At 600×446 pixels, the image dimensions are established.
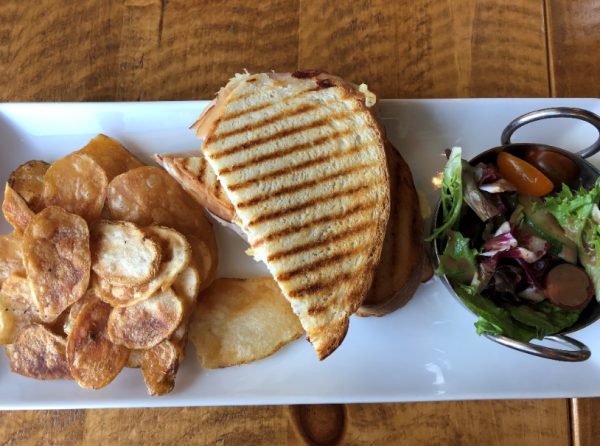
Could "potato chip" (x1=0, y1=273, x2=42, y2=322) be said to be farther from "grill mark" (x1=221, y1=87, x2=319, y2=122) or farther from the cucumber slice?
the cucumber slice

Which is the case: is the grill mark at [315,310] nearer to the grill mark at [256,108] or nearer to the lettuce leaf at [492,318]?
the lettuce leaf at [492,318]

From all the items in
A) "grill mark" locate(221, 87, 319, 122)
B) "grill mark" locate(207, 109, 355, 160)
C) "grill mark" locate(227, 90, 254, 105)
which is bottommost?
"grill mark" locate(207, 109, 355, 160)

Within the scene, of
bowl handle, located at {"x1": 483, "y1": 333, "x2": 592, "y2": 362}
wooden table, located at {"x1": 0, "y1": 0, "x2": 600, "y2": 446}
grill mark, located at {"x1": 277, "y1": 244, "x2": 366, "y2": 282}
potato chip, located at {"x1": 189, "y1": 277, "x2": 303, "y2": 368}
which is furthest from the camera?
wooden table, located at {"x1": 0, "y1": 0, "x2": 600, "y2": 446}

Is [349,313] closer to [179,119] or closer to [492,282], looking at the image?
[492,282]

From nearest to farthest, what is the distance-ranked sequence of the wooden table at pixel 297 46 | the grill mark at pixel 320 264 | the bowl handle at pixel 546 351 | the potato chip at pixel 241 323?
1. the bowl handle at pixel 546 351
2. the grill mark at pixel 320 264
3. the potato chip at pixel 241 323
4. the wooden table at pixel 297 46

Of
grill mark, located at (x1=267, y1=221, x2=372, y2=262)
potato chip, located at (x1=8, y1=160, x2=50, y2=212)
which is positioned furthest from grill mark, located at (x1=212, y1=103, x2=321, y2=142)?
potato chip, located at (x1=8, y1=160, x2=50, y2=212)

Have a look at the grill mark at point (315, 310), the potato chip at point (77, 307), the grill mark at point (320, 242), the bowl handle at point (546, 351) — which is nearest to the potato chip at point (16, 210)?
the potato chip at point (77, 307)

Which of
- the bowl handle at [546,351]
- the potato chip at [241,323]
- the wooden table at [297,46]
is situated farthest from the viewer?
the wooden table at [297,46]
